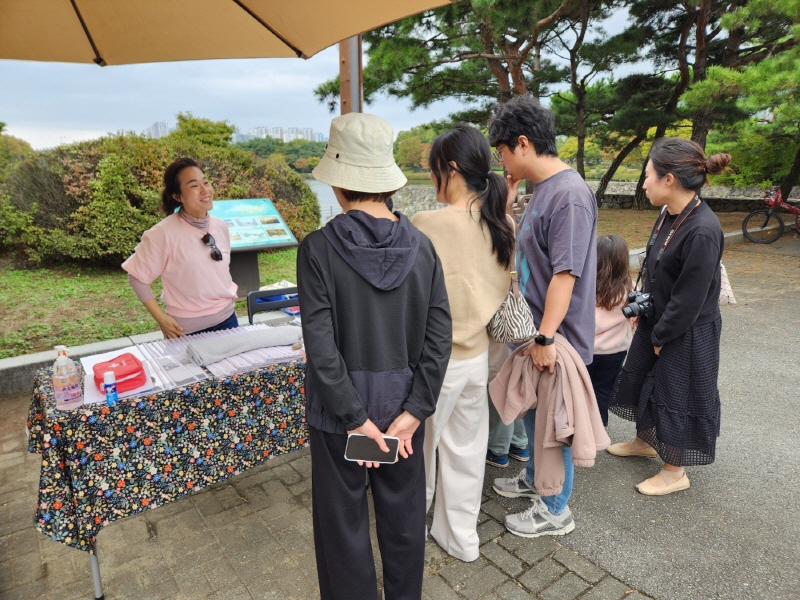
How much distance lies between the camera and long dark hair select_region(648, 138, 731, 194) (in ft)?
7.75

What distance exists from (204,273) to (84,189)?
16.3ft

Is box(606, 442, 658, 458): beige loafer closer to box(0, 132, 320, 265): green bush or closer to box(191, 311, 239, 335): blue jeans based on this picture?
box(191, 311, 239, 335): blue jeans

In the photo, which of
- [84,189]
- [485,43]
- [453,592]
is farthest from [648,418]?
[485,43]

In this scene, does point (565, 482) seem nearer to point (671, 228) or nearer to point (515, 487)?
point (515, 487)

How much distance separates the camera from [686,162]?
2361 millimetres

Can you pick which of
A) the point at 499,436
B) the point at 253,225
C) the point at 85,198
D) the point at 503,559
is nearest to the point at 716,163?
the point at 499,436

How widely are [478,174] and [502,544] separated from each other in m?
1.64

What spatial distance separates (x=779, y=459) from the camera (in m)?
3.01

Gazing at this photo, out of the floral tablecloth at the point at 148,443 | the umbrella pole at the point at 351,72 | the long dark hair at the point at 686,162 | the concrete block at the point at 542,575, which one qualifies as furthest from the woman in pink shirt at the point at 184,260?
the long dark hair at the point at 686,162

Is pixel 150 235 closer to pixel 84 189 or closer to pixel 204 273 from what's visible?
pixel 204 273

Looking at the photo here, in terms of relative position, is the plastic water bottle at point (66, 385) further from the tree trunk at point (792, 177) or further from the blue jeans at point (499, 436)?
the tree trunk at point (792, 177)

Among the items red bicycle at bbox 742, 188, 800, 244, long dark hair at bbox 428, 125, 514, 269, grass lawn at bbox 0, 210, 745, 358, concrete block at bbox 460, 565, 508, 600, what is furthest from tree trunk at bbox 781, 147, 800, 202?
concrete block at bbox 460, 565, 508, 600

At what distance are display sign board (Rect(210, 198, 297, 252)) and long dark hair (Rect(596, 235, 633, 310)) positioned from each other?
297 centimetres

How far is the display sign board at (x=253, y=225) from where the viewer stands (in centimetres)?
492
